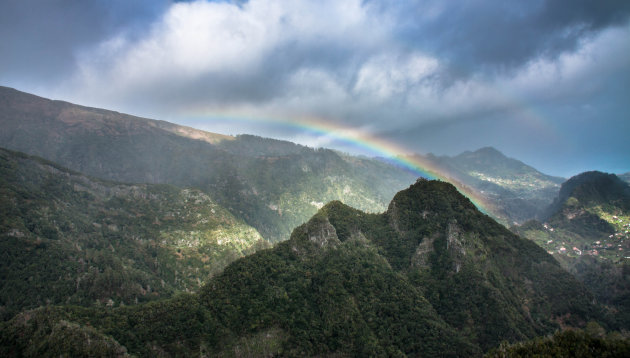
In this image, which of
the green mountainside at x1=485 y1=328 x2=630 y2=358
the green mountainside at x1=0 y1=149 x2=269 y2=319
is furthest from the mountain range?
the green mountainside at x1=485 y1=328 x2=630 y2=358

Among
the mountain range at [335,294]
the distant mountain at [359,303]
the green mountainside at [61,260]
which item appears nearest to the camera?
the distant mountain at [359,303]

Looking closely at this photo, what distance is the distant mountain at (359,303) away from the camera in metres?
78.9

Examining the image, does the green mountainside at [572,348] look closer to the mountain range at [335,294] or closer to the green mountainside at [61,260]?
the mountain range at [335,294]

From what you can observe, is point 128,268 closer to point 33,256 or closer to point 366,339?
point 33,256

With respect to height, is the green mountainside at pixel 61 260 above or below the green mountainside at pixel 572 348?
below

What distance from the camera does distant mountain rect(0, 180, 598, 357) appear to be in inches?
3108

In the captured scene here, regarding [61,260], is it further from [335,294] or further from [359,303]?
[359,303]

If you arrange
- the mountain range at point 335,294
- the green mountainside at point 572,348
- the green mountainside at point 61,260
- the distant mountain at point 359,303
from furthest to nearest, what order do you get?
the green mountainside at point 61,260 < the mountain range at point 335,294 < the distant mountain at point 359,303 < the green mountainside at point 572,348

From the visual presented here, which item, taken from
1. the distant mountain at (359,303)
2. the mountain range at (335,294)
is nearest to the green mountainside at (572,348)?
the mountain range at (335,294)

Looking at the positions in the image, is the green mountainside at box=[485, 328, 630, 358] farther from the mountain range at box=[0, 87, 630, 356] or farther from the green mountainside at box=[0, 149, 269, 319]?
the green mountainside at box=[0, 149, 269, 319]

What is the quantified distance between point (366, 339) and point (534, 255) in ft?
301

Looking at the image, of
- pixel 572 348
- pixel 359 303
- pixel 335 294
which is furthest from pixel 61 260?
pixel 572 348

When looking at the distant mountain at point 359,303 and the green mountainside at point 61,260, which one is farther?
the green mountainside at point 61,260

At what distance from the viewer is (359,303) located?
93438 mm
